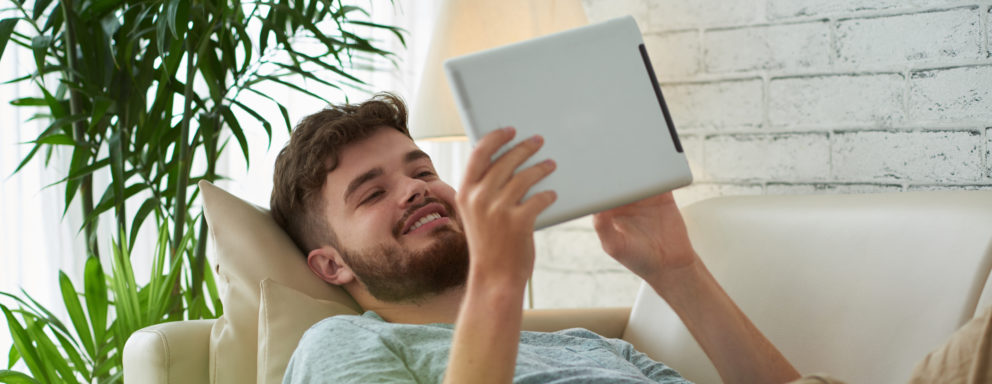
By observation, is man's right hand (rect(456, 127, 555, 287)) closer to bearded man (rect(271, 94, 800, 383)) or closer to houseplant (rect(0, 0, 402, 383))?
bearded man (rect(271, 94, 800, 383))

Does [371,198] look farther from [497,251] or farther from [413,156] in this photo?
[497,251]

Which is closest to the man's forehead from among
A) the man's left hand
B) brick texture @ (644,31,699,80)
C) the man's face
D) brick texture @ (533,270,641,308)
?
the man's face

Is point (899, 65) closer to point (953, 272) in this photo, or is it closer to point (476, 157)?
point (953, 272)

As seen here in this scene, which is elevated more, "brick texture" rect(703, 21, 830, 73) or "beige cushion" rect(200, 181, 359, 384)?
"brick texture" rect(703, 21, 830, 73)

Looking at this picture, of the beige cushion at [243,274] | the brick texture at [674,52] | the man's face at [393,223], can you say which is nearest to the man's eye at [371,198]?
the man's face at [393,223]

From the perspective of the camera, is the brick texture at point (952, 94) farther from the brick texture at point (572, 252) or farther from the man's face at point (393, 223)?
the man's face at point (393, 223)

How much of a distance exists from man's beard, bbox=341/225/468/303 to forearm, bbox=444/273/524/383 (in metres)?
→ 0.38

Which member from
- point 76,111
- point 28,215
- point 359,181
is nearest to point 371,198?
point 359,181

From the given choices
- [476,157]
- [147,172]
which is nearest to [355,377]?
[476,157]

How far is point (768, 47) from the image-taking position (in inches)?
75.0

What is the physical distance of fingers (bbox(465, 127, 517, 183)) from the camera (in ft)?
2.69

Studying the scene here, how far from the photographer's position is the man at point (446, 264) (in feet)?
2.76

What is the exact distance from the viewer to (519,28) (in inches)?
72.1

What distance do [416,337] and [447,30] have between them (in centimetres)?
91
